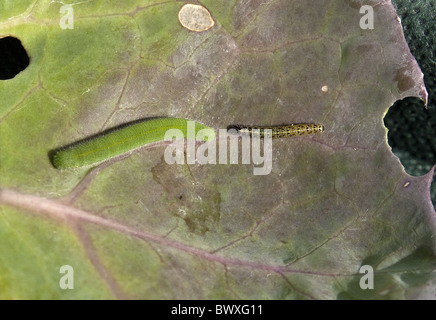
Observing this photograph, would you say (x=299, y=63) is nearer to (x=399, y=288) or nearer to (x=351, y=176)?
(x=351, y=176)

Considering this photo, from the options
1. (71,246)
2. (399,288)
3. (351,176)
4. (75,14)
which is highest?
(75,14)

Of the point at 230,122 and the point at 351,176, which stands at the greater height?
the point at 230,122

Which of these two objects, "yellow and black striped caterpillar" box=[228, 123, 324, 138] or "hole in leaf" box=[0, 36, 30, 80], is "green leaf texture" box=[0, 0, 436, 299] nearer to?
"yellow and black striped caterpillar" box=[228, 123, 324, 138]

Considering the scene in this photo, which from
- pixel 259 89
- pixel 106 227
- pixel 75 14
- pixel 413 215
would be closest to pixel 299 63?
pixel 259 89

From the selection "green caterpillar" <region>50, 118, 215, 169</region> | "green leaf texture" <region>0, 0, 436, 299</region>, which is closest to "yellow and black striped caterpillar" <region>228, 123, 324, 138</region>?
"green leaf texture" <region>0, 0, 436, 299</region>

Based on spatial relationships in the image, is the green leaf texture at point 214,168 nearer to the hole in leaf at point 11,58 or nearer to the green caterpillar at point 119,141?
the green caterpillar at point 119,141

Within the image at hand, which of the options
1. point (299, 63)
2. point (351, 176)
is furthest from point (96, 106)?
point (351, 176)

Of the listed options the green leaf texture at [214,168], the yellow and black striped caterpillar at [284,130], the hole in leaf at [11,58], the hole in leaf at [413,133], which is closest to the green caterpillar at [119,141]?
the green leaf texture at [214,168]
